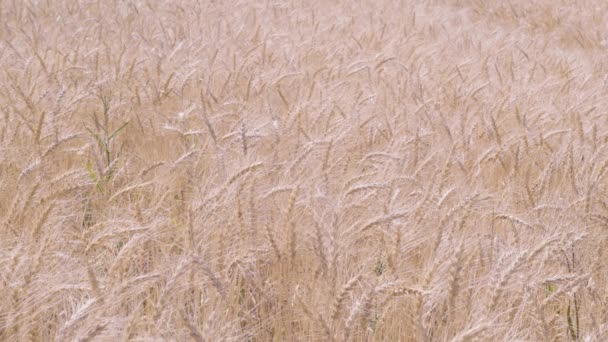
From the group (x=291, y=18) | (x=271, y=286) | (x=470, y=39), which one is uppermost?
(x=291, y=18)

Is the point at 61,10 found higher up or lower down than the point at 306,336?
higher up

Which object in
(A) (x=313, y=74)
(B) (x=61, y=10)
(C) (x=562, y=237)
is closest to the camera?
(C) (x=562, y=237)

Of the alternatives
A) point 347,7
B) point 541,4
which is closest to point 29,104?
point 347,7

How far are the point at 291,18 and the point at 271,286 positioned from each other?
12.1ft

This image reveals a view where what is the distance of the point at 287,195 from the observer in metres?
1.55

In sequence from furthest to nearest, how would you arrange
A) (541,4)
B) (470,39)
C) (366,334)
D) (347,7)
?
(541,4) → (347,7) → (470,39) → (366,334)

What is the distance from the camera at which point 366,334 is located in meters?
1.11

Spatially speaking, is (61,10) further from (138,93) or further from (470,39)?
(470,39)

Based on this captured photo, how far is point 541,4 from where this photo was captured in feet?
24.3

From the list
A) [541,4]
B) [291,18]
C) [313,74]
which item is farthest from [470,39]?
[541,4]

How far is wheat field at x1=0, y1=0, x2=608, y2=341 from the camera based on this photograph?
3.53 ft

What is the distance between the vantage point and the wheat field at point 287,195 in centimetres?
108

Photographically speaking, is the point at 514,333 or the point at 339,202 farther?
the point at 339,202

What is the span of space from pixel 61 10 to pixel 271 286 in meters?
3.56
